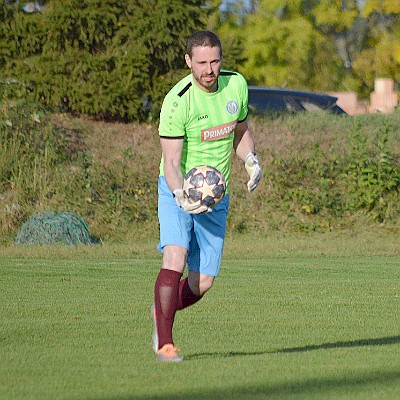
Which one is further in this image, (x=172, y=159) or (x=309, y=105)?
(x=309, y=105)

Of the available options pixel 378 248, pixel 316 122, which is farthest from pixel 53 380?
pixel 316 122

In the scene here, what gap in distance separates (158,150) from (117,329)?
12.6m

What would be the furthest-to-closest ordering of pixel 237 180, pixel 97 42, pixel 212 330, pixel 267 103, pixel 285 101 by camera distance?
pixel 285 101, pixel 267 103, pixel 97 42, pixel 237 180, pixel 212 330

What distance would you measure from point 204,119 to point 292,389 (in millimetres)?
1987

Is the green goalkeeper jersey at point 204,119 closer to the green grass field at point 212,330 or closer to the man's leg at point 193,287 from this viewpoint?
the man's leg at point 193,287

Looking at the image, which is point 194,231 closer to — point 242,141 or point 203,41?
point 242,141

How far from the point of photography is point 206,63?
7.42 m

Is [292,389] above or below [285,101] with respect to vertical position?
below

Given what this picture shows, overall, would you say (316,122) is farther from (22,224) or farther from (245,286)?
(245,286)

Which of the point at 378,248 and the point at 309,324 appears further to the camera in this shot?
the point at 378,248

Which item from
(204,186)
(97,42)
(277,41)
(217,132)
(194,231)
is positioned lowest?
(194,231)

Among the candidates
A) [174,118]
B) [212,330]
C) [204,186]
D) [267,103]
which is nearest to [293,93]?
[267,103]

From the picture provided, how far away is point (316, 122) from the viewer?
22094 mm

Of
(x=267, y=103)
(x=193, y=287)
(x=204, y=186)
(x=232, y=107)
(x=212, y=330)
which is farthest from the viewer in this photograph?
(x=267, y=103)
